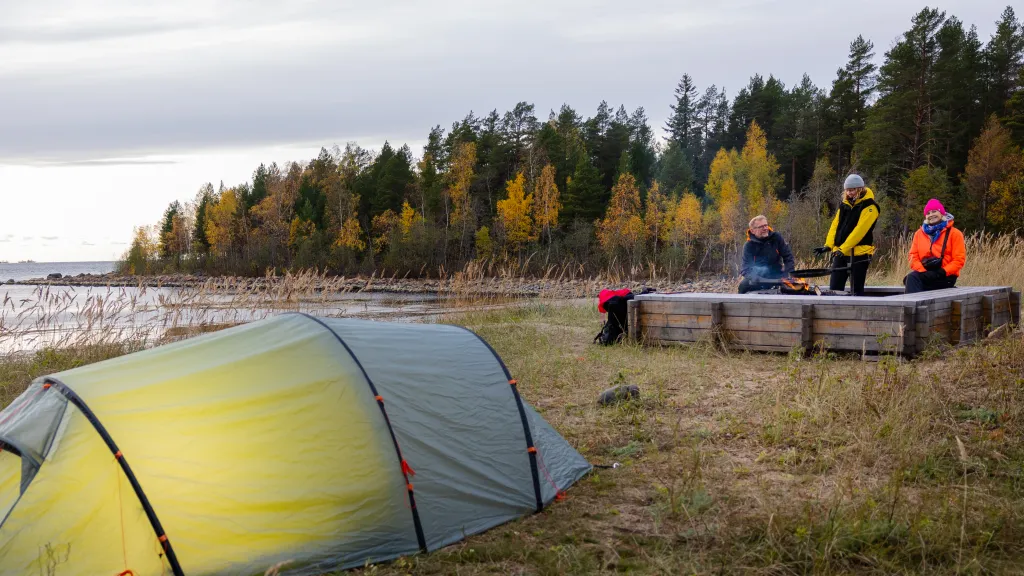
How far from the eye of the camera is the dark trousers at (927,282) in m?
8.77

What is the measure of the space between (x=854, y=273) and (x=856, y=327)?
1.54m

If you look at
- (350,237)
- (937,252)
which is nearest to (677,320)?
(937,252)

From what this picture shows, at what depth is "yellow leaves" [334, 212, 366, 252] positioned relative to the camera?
64.9 m

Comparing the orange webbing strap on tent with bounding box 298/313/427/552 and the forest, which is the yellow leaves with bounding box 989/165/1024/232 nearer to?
the forest

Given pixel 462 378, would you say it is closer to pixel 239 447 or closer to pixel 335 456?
pixel 335 456

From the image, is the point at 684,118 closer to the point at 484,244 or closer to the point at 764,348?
the point at 484,244

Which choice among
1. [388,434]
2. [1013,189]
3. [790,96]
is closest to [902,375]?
[388,434]

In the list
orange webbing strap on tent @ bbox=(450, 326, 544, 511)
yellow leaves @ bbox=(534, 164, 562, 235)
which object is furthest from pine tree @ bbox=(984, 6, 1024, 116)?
orange webbing strap on tent @ bbox=(450, 326, 544, 511)

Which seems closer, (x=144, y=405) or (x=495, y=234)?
(x=144, y=405)

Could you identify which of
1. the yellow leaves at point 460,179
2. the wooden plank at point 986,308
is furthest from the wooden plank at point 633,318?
the yellow leaves at point 460,179

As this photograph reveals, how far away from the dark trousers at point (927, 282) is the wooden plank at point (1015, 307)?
0.65 m

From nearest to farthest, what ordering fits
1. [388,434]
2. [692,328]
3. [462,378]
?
[388,434], [462,378], [692,328]

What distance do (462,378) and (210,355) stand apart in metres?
1.44

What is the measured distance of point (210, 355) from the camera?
404cm
